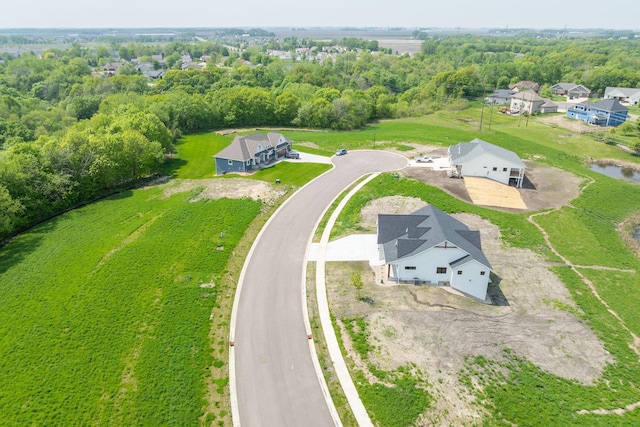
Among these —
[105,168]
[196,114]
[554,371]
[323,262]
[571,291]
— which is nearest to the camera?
[554,371]

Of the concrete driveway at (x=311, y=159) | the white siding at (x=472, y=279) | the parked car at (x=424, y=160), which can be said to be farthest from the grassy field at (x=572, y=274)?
the concrete driveway at (x=311, y=159)

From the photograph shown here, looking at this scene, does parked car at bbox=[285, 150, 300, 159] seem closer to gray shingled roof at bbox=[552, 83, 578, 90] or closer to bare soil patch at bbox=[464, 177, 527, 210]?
bare soil patch at bbox=[464, 177, 527, 210]

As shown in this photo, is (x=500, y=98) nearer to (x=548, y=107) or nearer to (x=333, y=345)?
(x=548, y=107)

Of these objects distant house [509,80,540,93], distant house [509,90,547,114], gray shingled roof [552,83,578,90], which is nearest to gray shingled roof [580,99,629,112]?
distant house [509,90,547,114]

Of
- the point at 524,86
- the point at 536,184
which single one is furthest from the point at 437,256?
the point at 524,86

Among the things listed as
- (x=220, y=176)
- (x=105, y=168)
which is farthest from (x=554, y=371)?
(x=105, y=168)

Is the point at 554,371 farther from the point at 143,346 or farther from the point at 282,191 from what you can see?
the point at 282,191
